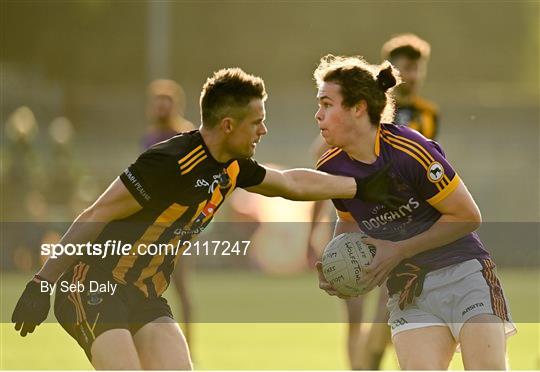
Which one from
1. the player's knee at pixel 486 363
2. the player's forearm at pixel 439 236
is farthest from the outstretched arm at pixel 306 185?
the player's knee at pixel 486 363

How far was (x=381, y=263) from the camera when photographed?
5.83 m

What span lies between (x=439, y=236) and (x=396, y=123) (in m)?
2.43

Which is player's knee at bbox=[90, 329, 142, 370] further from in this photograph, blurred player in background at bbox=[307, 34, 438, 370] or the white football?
blurred player in background at bbox=[307, 34, 438, 370]

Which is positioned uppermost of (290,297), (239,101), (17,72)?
(17,72)

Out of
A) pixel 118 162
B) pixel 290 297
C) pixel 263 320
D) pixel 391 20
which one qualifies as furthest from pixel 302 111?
pixel 263 320

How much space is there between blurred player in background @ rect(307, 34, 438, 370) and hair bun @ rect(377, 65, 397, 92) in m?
1.93

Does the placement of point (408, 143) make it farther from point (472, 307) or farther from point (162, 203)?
point (162, 203)

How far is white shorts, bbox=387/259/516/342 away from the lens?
5711 mm

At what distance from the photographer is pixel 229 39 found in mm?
31297

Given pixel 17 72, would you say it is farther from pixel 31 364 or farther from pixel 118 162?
pixel 31 364

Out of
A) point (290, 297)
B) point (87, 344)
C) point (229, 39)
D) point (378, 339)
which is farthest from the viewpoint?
point (229, 39)

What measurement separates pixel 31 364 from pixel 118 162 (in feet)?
55.3

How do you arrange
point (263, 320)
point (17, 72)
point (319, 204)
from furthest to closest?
point (17, 72) → point (263, 320) → point (319, 204)

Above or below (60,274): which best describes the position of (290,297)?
below
